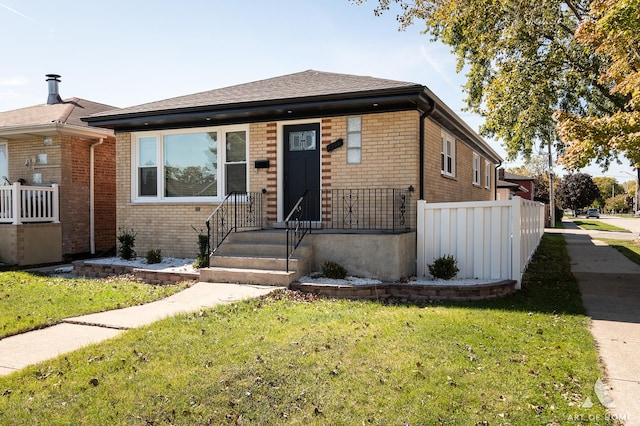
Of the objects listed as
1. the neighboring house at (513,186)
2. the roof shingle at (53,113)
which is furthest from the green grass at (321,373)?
the neighboring house at (513,186)

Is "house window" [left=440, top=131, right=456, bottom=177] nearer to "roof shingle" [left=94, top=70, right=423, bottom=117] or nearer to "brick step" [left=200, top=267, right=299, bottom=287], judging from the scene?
"roof shingle" [left=94, top=70, right=423, bottom=117]

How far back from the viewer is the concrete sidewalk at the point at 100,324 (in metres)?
4.59

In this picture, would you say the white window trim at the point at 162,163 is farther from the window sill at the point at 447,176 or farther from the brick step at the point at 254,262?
the window sill at the point at 447,176

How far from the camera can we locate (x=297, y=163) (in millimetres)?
9953

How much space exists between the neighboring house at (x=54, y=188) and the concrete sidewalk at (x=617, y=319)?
12077mm

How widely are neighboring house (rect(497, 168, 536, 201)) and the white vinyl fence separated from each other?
23.4m

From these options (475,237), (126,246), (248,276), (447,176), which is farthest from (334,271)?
(126,246)

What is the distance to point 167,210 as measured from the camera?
427 inches

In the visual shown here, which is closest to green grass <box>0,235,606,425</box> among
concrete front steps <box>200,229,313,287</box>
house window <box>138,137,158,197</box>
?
concrete front steps <box>200,229,313,287</box>

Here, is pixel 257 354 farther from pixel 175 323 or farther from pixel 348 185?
pixel 348 185

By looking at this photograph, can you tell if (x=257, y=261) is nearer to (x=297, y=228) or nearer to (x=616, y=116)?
(x=297, y=228)

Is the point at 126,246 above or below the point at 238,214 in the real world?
below

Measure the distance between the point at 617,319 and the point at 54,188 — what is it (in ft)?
41.1

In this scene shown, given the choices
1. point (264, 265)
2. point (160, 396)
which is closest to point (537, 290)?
point (264, 265)
